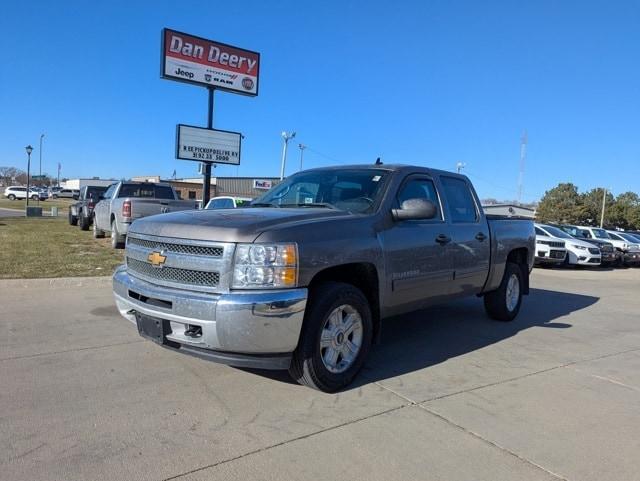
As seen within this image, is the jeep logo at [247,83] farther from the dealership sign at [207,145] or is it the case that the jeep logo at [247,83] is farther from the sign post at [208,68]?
the dealership sign at [207,145]

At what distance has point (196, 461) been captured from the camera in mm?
3012

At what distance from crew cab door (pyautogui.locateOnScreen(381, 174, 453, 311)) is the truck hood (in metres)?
0.60

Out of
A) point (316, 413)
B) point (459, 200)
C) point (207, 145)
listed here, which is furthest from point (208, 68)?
point (316, 413)

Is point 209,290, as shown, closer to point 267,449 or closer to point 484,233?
point 267,449

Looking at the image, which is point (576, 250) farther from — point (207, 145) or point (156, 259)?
point (156, 259)

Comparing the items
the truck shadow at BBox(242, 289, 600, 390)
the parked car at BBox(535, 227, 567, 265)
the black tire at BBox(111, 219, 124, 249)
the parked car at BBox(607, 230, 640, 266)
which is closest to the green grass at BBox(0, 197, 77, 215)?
the black tire at BBox(111, 219, 124, 249)

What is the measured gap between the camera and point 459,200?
20.0 feet

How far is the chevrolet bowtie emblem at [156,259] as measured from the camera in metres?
4.06

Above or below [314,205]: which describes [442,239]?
below

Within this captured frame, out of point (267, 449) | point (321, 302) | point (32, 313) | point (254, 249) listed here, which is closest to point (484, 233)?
point (321, 302)

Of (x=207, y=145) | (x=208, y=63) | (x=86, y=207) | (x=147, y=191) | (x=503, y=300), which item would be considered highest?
(x=208, y=63)

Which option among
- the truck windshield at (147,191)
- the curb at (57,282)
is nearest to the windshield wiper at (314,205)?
the curb at (57,282)

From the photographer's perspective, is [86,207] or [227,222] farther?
[86,207]

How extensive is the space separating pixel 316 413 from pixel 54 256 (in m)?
9.10
